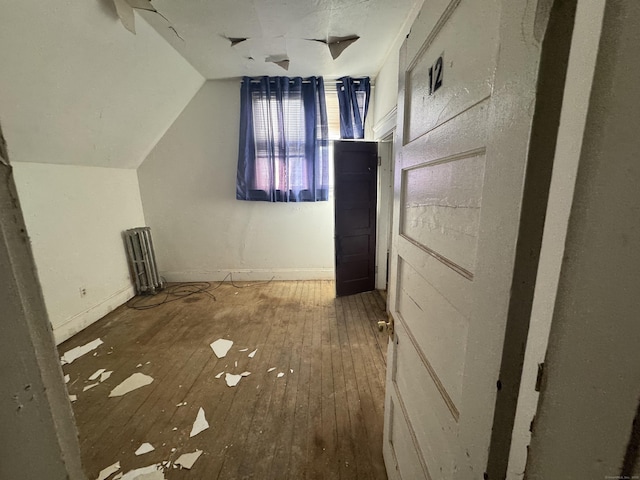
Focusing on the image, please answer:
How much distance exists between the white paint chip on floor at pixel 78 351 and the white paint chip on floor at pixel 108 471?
1234 millimetres

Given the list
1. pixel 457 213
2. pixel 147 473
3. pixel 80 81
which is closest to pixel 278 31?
pixel 80 81

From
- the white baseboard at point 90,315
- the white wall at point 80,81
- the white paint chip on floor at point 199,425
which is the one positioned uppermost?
the white wall at point 80,81

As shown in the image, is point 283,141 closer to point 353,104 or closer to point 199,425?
point 353,104

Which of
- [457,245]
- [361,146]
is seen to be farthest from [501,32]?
[361,146]

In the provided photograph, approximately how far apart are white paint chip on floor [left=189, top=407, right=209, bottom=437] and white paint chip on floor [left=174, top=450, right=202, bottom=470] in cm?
11

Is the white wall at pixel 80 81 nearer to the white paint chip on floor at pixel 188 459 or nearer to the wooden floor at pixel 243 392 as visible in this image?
the wooden floor at pixel 243 392

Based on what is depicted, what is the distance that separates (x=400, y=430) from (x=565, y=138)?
1099mm

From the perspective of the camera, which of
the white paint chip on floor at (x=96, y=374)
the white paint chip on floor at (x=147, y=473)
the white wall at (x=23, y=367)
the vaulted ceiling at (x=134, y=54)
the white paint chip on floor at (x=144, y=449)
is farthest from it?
the white paint chip on floor at (x=96, y=374)

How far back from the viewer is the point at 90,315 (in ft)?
8.47

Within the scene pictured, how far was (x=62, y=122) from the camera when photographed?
2014 mm

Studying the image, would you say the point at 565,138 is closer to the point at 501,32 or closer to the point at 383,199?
the point at 501,32

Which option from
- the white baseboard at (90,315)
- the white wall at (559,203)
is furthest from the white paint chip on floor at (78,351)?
the white wall at (559,203)

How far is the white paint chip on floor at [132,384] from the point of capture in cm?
174

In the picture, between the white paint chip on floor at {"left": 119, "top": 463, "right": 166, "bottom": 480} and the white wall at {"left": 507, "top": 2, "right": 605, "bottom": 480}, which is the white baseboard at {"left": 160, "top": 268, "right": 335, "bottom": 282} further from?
the white wall at {"left": 507, "top": 2, "right": 605, "bottom": 480}
